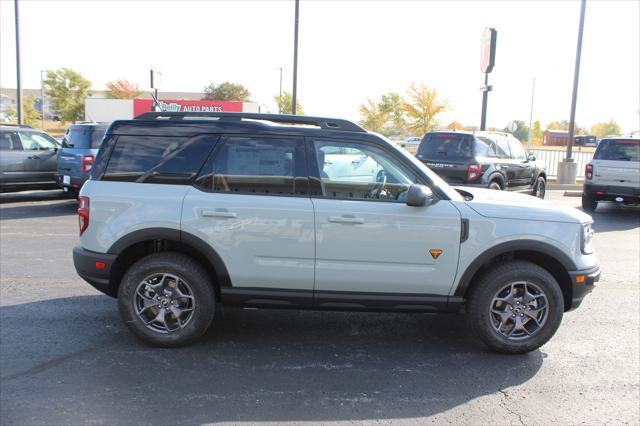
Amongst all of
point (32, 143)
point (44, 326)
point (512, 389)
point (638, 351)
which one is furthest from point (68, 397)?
point (32, 143)

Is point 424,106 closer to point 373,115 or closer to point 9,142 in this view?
point 373,115

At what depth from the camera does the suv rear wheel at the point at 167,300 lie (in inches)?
170

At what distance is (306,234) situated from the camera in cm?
424

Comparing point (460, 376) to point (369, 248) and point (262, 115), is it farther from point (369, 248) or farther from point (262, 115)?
point (262, 115)

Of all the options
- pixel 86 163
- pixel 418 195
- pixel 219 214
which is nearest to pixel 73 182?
pixel 86 163

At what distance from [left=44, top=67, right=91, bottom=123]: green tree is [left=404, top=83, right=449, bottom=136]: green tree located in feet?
127

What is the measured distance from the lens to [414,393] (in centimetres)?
376

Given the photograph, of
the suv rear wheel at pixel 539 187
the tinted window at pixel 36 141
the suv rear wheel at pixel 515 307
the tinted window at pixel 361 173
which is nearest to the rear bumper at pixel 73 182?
the tinted window at pixel 36 141

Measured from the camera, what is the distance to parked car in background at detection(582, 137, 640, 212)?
1246cm

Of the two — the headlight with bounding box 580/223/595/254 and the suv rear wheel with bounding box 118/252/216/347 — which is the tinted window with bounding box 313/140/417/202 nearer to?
the suv rear wheel with bounding box 118/252/216/347

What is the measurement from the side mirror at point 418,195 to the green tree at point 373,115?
166 ft

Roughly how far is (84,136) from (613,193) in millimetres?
12392

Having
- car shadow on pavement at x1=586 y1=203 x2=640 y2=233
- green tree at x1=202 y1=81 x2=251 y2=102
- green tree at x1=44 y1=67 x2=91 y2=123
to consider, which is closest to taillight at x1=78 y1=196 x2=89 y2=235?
car shadow on pavement at x1=586 y1=203 x2=640 y2=233

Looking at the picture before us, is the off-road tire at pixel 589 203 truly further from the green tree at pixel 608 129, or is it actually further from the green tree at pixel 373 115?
the green tree at pixel 608 129
